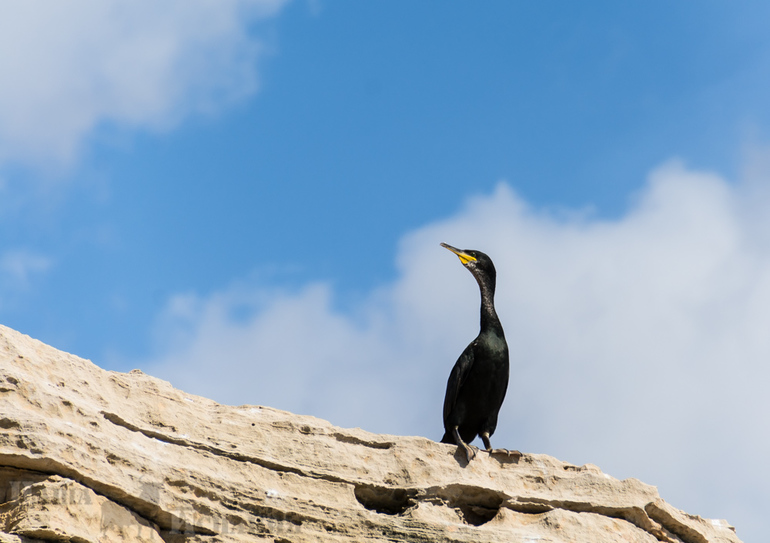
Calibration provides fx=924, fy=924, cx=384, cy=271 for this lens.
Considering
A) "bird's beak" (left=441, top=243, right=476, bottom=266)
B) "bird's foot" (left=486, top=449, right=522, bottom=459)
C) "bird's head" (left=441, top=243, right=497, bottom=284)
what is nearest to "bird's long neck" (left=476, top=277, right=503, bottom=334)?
"bird's head" (left=441, top=243, right=497, bottom=284)

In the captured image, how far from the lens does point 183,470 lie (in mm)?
6754

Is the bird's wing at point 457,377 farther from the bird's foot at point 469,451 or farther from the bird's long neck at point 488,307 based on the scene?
the bird's foot at point 469,451

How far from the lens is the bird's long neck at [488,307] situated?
9297 mm

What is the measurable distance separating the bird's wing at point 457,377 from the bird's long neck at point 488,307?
419 mm

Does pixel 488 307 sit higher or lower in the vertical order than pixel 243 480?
higher

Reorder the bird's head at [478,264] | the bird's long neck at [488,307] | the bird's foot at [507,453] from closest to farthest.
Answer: the bird's foot at [507,453] < the bird's long neck at [488,307] < the bird's head at [478,264]

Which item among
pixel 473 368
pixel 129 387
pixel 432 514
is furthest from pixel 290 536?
pixel 473 368

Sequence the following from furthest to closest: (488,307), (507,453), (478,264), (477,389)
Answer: (478,264)
(488,307)
(477,389)
(507,453)

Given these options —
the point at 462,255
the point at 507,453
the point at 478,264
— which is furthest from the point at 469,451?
the point at 462,255

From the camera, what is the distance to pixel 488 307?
9.48 metres

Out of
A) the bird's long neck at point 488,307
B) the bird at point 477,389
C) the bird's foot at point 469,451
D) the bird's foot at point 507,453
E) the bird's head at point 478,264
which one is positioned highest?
the bird's head at point 478,264

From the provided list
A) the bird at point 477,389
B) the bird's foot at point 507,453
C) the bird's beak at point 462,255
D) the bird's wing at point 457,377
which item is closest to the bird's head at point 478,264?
the bird's beak at point 462,255

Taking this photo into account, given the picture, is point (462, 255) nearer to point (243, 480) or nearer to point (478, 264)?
point (478, 264)

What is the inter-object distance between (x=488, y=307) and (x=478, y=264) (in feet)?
1.78
